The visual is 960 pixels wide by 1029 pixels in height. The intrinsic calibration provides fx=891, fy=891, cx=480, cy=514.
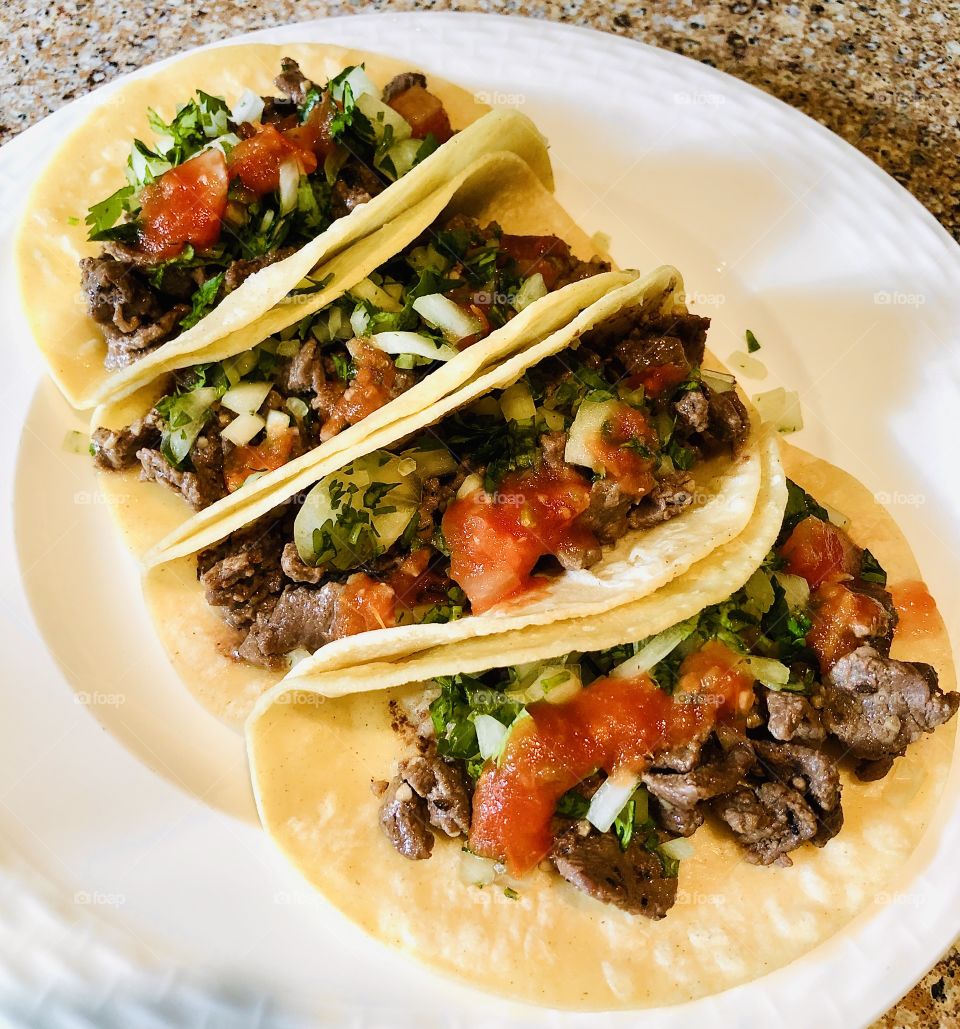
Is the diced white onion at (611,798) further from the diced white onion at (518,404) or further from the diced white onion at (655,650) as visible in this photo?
the diced white onion at (518,404)

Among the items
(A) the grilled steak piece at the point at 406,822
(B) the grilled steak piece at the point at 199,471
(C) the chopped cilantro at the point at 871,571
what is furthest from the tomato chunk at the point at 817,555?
(B) the grilled steak piece at the point at 199,471

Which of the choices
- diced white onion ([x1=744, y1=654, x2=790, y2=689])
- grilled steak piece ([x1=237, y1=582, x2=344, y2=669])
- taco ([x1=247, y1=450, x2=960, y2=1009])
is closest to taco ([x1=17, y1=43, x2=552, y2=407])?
grilled steak piece ([x1=237, y1=582, x2=344, y2=669])

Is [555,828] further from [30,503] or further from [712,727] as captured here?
[30,503]

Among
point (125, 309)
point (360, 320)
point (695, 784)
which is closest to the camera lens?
point (695, 784)

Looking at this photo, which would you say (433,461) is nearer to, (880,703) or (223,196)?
(223,196)

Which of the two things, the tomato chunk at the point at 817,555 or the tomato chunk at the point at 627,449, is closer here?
the tomato chunk at the point at 627,449

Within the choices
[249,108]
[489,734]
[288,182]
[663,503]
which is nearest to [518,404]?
[663,503]
